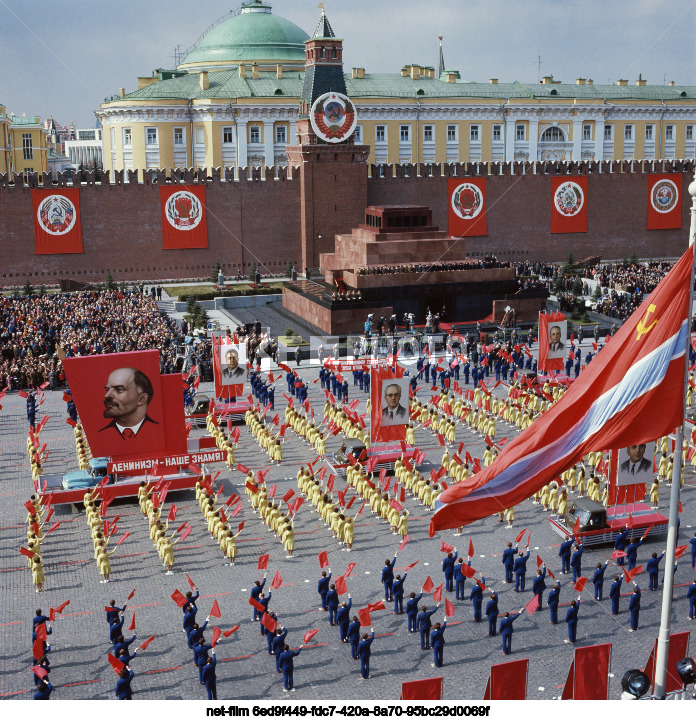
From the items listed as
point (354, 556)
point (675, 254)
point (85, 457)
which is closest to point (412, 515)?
point (354, 556)

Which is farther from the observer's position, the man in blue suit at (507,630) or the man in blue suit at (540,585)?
the man in blue suit at (540,585)

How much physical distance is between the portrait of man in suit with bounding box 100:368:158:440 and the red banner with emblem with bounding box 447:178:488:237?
36284 mm

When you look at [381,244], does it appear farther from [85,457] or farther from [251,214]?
[85,457]

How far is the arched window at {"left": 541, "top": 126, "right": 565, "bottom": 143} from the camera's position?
246 ft

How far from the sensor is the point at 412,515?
20.2 m

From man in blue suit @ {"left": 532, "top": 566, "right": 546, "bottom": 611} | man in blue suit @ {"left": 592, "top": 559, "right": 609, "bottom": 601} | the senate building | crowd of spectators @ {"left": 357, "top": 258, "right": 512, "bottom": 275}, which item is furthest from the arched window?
man in blue suit @ {"left": 532, "top": 566, "right": 546, "bottom": 611}

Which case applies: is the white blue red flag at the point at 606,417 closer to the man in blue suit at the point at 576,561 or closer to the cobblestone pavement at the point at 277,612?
the cobblestone pavement at the point at 277,612

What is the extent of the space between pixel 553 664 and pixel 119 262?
39934mm

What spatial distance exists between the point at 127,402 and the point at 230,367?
18.7 ft

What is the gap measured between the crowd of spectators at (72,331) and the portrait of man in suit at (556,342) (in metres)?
11.8

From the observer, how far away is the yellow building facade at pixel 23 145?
7962 cm

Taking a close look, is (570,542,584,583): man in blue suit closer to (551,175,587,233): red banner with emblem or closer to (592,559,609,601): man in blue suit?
(592,559,609,601): man in blue suit

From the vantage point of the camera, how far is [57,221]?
48781 millimetres

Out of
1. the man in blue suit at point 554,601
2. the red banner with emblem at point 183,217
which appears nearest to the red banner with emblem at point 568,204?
the red banner with emblem at point 183,217
